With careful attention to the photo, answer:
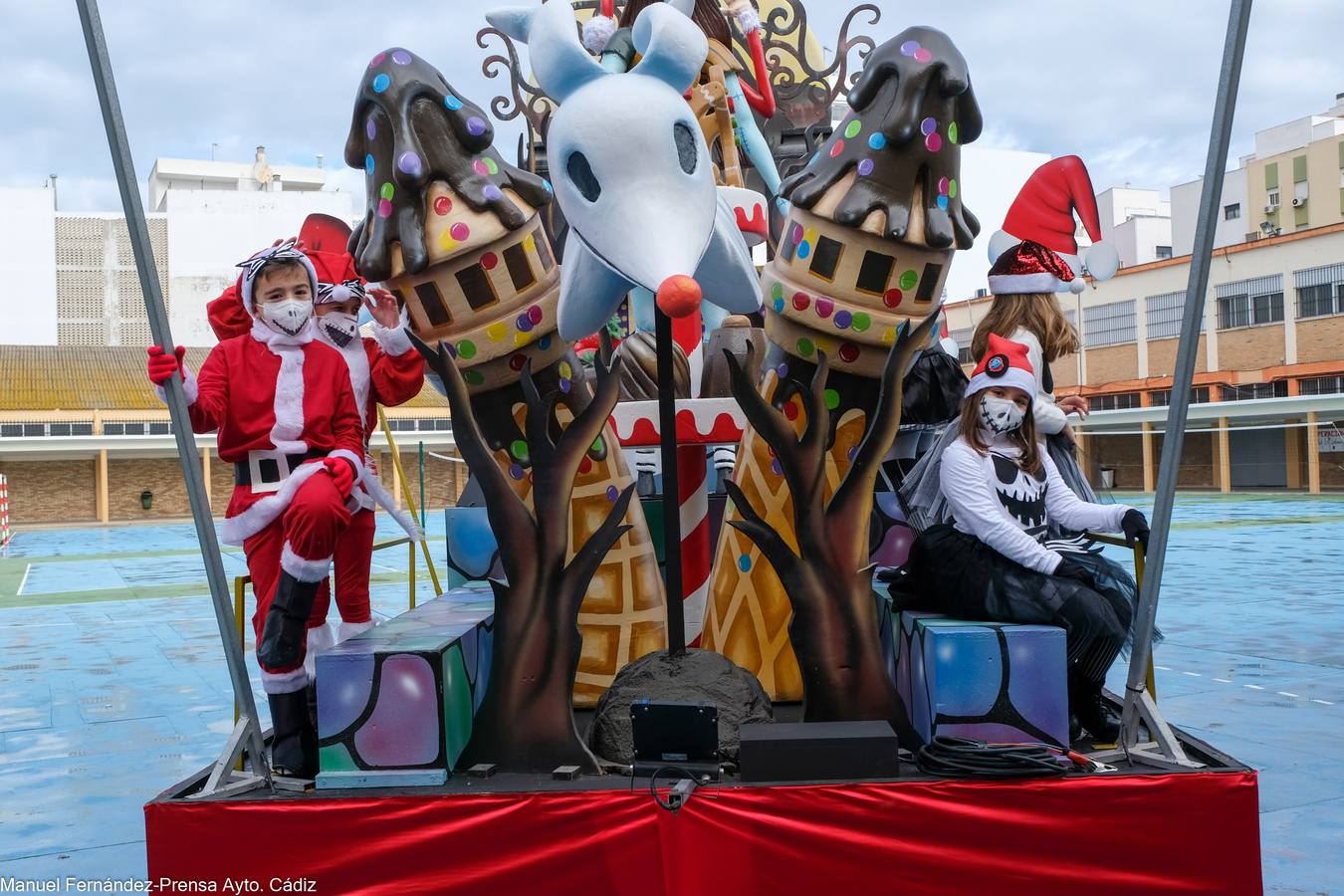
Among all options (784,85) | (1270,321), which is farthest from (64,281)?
(784,85)

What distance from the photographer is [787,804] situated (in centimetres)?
267

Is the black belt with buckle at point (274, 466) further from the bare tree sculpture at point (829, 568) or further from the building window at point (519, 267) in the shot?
the bare tree sculpture at point (829, 568)

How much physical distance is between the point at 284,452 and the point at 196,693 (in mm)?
3629

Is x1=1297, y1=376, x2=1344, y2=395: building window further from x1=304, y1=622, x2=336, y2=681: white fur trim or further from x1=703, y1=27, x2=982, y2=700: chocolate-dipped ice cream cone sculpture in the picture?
x1=304, y1=622, x2=336, y2=681: white fur trim

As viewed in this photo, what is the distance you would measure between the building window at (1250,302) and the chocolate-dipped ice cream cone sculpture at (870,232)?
25.6 m

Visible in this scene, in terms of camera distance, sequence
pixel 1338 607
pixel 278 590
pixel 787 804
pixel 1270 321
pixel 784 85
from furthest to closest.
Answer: pixel 1270 321, pixel 1338 607, pixel 784 85, pixel 278 590, pixel 787 804

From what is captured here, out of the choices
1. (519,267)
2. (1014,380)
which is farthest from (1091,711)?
(519,267)

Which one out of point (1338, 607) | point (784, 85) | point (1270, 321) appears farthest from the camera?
point (1270, 321)

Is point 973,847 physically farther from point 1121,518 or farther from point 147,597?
point 147,597

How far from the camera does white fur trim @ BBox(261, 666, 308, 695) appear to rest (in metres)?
3.18

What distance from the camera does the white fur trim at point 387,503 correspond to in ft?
11.9

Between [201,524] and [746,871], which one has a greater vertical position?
[201,524]

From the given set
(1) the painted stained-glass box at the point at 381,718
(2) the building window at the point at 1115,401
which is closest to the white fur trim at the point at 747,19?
(1) the painted stained-glass box at the point at 381,718

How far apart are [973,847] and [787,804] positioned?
45 centimetres
